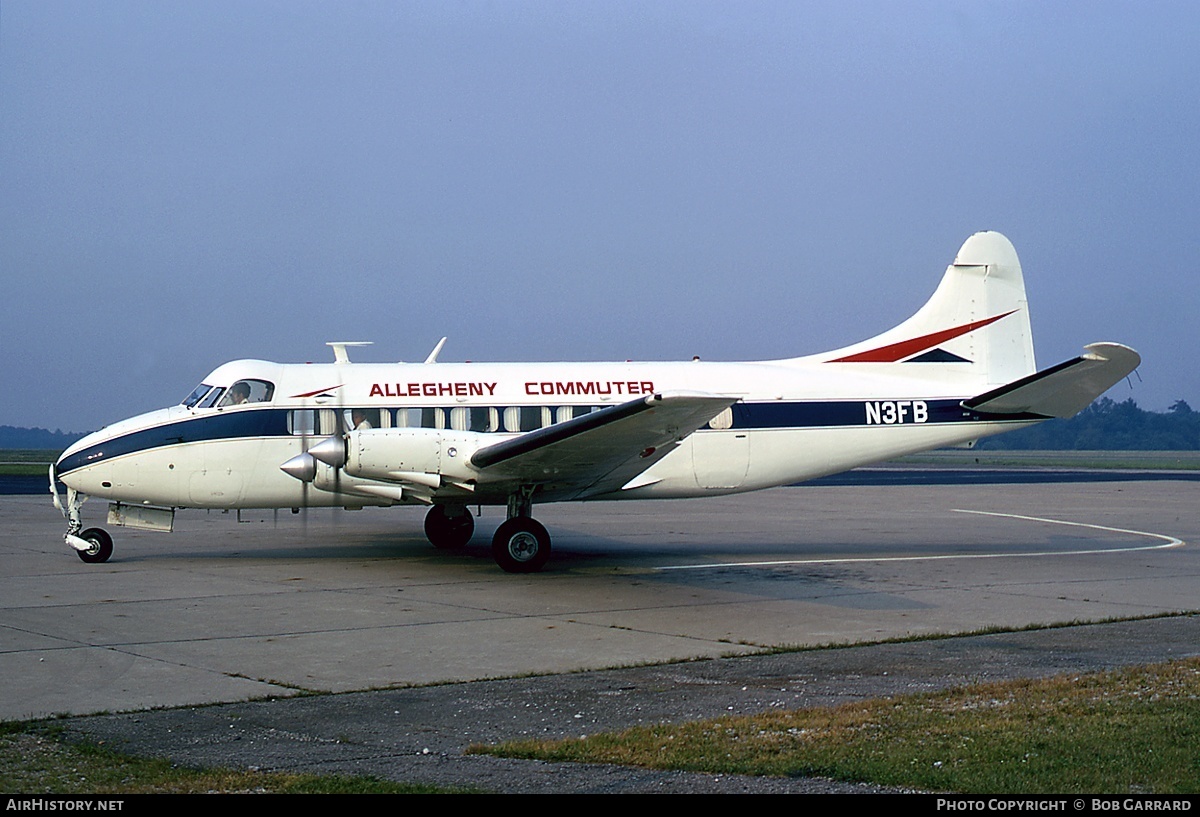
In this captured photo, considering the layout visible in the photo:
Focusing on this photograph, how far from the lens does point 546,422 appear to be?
17734 millimetres

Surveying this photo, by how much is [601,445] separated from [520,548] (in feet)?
7.01

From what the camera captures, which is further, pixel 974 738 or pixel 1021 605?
pixel 1021 605

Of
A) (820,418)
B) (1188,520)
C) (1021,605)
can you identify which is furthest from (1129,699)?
(1188,520)

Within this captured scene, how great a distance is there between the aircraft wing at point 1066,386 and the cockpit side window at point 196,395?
38.0ft

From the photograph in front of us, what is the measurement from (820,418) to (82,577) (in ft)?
35.1

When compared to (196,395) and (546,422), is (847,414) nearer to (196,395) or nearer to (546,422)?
(546,422)

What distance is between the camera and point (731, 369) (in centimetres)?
1862

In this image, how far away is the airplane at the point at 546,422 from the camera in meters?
16.0

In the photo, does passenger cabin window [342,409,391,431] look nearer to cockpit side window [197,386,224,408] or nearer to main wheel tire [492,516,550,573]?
cockpit side window [197,386,224,408]

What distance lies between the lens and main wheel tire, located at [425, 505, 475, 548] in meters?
19.1

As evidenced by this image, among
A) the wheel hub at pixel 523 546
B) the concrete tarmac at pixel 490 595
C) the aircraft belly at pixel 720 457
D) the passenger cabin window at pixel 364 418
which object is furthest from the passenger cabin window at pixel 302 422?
the aircraft belly at pixel 720 457

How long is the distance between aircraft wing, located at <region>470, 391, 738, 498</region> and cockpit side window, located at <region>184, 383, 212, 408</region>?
4784mm

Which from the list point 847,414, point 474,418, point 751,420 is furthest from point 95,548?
point 847,414
